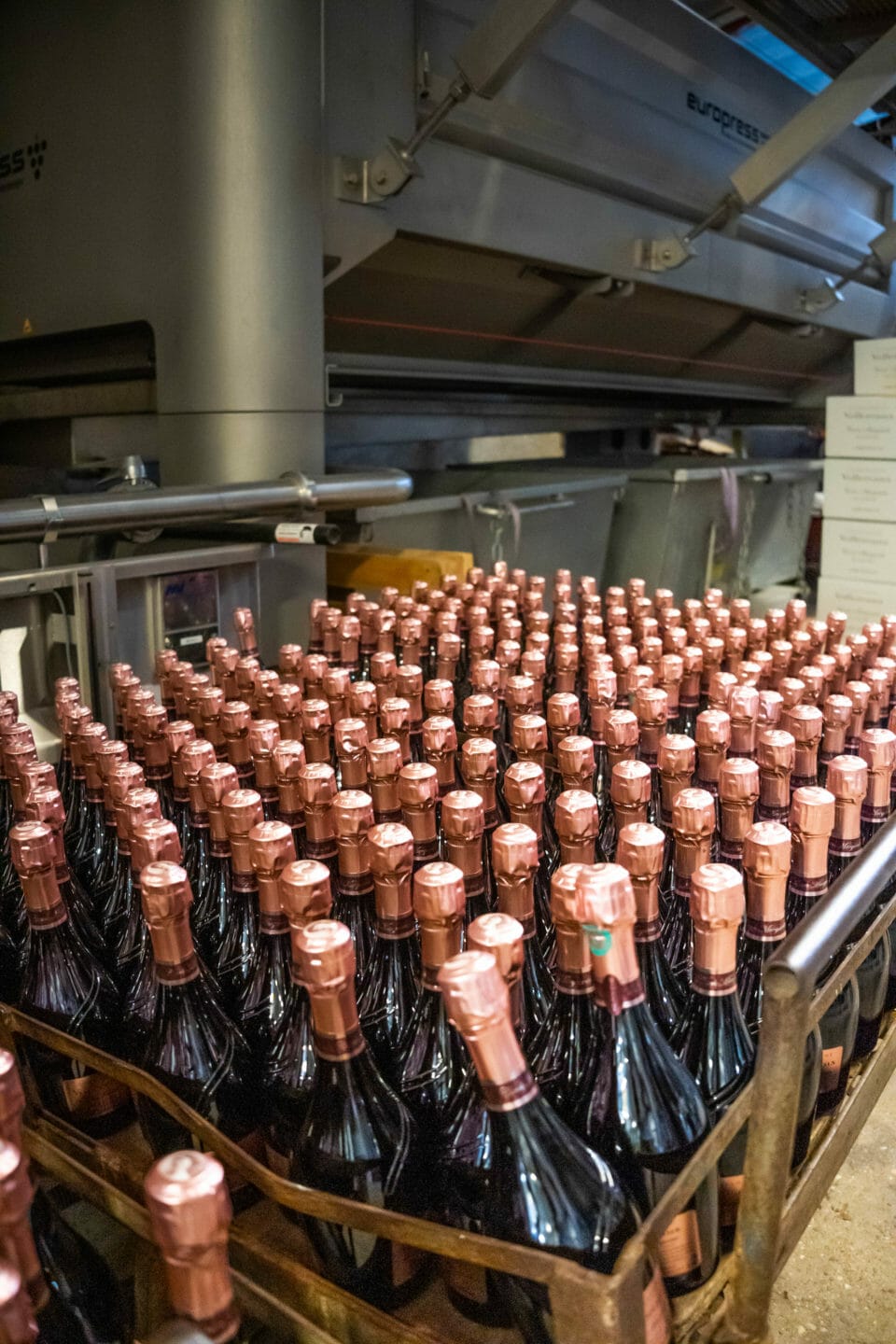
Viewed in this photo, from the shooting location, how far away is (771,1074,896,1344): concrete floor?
0.62 meters

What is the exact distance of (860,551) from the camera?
2305 mm

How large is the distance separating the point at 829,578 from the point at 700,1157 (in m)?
2.11

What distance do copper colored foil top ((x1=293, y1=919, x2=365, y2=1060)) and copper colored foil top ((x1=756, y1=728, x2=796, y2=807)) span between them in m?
0.42

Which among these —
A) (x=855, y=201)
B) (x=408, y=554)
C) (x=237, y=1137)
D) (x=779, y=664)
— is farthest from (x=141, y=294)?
(x=855, y=201)

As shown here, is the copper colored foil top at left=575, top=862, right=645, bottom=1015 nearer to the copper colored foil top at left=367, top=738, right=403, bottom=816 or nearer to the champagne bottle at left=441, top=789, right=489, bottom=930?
the champagne bottle at left=441, top=789, right=489, bottom=930

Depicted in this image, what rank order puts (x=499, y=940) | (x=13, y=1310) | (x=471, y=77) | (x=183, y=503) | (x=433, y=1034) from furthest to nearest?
(x=471, y=77) → (x=183, y=503) → (x=433, y=1034) → (x=499, y=940) → (x=13, y=1310)

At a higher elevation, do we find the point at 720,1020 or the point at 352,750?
the point at 352,750

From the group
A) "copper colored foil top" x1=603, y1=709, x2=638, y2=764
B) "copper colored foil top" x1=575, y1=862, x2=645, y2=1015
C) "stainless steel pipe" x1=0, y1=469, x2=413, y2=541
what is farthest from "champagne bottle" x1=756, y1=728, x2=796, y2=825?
"stainless steel pipe" x1=0, y1=469, x2=413, y2=541

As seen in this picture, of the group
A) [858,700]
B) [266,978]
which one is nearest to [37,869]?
[266,978]

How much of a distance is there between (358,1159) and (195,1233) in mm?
253

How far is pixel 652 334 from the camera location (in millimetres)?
3111

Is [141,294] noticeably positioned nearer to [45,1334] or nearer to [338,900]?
[338,900]

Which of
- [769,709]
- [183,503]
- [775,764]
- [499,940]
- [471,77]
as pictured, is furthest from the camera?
[471,77]

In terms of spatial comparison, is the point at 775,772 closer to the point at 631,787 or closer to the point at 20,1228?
the point at 631,787
